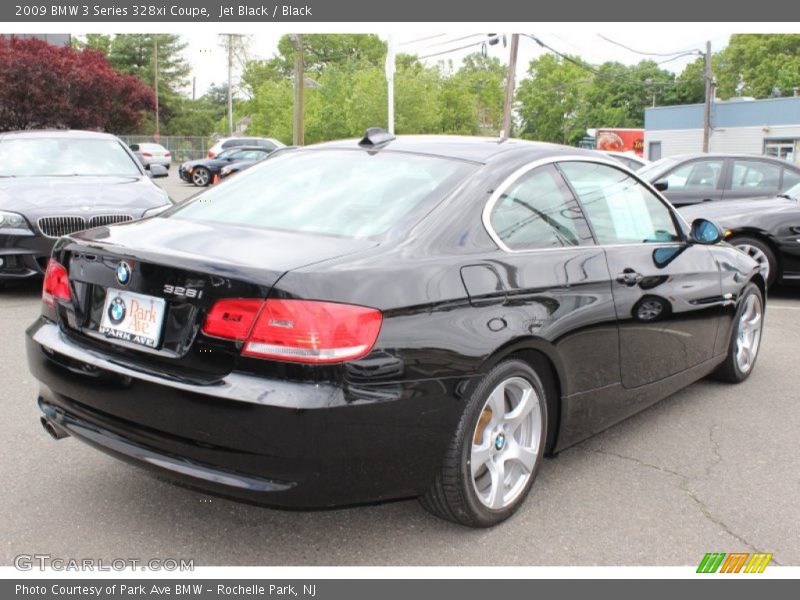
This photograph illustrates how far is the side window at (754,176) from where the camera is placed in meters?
10.5

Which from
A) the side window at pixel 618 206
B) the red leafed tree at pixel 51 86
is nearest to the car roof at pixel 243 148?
the red leafed tree at pixel 51 86

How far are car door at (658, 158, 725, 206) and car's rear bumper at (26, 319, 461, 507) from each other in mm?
8668

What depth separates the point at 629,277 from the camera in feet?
12.9

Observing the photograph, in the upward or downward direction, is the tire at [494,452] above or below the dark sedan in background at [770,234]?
below

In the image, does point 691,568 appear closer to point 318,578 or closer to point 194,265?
point 318,578

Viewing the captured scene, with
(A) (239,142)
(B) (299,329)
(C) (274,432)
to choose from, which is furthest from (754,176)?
(A) (239,142)

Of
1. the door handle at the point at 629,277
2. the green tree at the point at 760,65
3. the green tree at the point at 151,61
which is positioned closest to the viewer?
the door handle at the point at 629,277

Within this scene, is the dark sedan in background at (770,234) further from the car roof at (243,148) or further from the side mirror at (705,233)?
the car roof at (243,148)

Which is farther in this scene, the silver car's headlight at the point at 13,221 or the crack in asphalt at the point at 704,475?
the silver car's headlight at the point at 13,221

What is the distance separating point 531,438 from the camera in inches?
135

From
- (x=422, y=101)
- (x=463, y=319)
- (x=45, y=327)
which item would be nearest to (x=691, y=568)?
(x=463, y=319)

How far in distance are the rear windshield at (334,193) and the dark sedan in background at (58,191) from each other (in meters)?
4.01

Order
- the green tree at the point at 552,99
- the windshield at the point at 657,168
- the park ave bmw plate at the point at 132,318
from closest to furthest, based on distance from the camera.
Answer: the park ave bmw plate at the point at 132,318, the windshield at the point at 657,168, the green tree at the point at 552,99

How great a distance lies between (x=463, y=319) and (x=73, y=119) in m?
33.9
